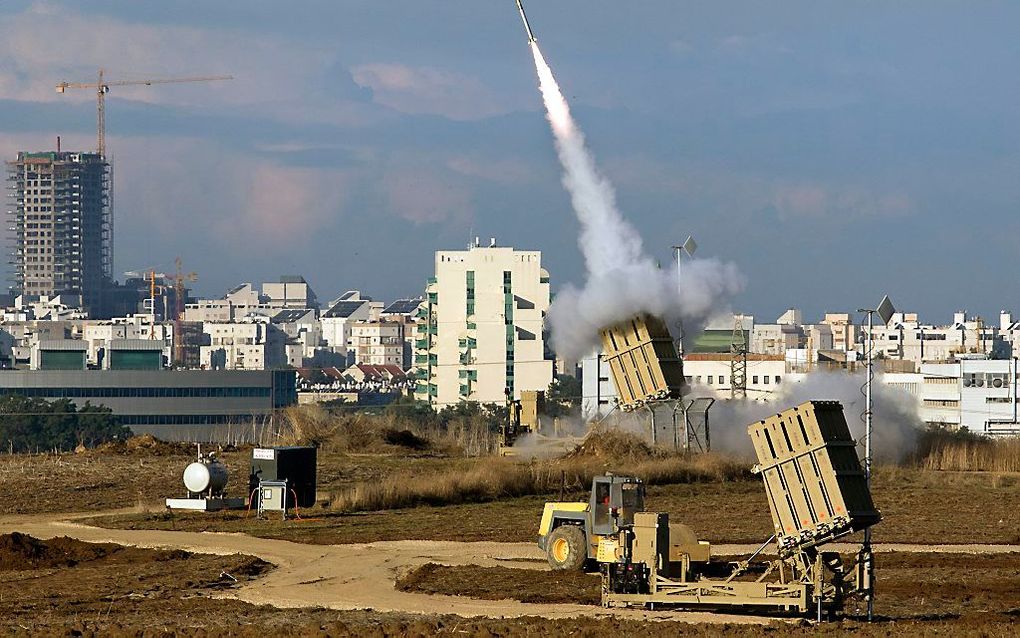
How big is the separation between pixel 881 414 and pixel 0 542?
1480 inches

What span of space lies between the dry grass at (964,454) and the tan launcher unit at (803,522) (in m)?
37.0

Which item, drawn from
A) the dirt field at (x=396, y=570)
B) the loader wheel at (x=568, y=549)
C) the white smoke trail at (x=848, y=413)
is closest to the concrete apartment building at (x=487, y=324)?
the white smoke trail at (x=848, y=413)

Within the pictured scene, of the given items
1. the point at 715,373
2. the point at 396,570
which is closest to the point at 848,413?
the point at 396,570

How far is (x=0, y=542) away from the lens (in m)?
34.2

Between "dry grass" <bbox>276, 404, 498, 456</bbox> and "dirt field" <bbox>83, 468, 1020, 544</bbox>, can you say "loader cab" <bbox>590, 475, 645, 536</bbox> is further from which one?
"dry grass" <bbox>276, 404, 498, 456</bbox>

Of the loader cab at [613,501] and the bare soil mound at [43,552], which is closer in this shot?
the loader cab at [613,501]

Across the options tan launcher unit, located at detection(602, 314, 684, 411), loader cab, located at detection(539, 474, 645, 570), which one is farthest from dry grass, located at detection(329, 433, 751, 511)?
loader cab, located at detection(539, 474, 645, 570)

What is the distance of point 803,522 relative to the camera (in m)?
26.0

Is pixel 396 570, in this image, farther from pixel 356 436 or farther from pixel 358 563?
pixel 356 436

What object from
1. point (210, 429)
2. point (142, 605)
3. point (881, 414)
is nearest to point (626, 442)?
point (881, 414)

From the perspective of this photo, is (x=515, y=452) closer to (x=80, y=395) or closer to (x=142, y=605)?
(x=142, y=605)

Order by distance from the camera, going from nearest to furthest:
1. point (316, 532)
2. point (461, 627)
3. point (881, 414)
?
point (461, 627)
point (316, 532)
point (881, 414)

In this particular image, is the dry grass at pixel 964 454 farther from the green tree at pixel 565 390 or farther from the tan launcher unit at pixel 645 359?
the green tree at pixel 565 390

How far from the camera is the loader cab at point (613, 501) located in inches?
1185
